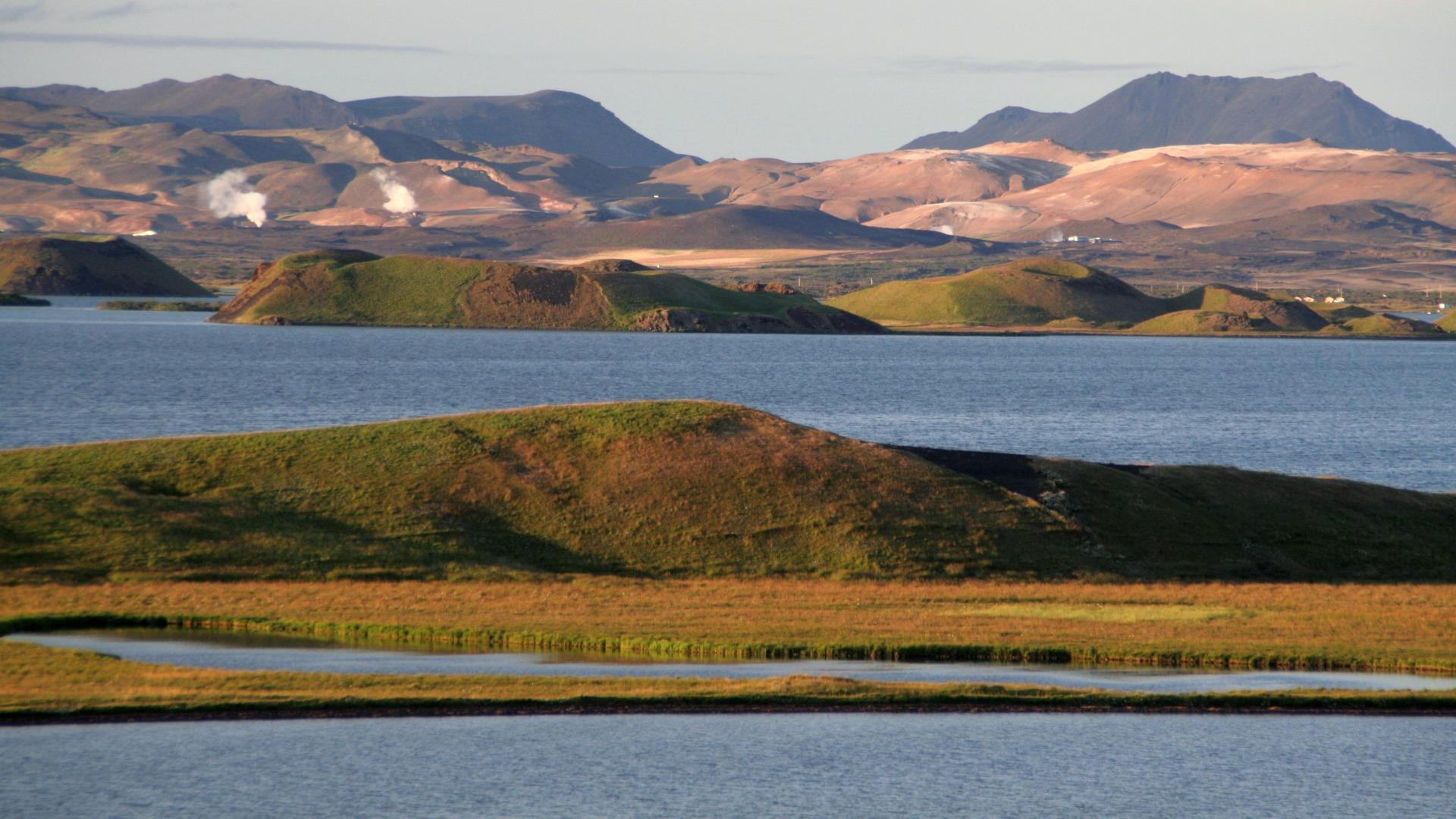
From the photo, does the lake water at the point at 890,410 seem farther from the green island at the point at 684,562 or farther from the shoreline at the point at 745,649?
the shoreline at the point at 745,649

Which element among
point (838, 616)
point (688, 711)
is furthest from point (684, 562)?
point (688, 711)

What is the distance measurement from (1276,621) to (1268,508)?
21201mm

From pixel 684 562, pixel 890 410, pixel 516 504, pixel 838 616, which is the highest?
pixel 516 504

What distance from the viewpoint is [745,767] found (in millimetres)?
32938

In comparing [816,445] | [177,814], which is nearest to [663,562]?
[816,445]

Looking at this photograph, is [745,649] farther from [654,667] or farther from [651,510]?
[651,510]

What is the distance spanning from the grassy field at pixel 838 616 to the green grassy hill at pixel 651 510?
10.0 ft

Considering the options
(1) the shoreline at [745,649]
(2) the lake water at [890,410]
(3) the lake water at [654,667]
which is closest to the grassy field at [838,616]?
(1) the shoreline at [745,649]

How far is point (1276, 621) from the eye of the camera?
51156 mm

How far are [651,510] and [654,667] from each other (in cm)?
2212

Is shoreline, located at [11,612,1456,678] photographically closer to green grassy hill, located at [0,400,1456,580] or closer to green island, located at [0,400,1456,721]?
green island, located at [0,400,1456,721]

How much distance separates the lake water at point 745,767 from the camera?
30.1 metres

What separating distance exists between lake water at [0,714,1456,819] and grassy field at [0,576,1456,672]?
8010mm

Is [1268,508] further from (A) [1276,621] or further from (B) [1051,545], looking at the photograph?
(A) [1276,621]
